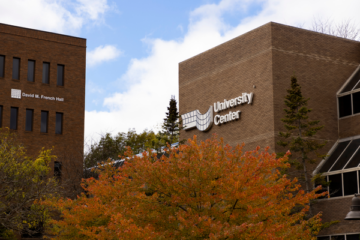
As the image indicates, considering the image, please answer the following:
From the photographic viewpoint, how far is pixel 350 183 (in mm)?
30703

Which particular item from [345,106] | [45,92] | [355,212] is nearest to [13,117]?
[45,92]

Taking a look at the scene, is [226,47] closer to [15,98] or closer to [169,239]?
[15,98]

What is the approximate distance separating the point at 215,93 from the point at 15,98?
1902 cm

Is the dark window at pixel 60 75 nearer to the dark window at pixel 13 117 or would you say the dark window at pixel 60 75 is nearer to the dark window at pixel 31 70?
the dark window at pixel 31 70

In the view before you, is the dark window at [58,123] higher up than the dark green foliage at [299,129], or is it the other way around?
the dark window at [58,123]

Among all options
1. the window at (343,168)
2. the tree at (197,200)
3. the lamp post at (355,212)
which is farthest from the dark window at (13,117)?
the lamp post at (355,212)

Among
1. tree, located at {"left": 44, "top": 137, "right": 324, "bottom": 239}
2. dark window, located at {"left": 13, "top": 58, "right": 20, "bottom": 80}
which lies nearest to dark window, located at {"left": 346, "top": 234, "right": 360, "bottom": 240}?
tree, located at {"left": 44, "top": 137, "right": 324, "bottom": 239}

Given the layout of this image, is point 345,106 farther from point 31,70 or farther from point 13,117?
point 13,117

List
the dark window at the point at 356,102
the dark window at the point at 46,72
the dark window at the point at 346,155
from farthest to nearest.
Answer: the dark window at the point at 46,72 < the dark window at the point at 356,102 < the dark window at the point at 346,155

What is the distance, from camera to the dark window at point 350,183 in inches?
1197

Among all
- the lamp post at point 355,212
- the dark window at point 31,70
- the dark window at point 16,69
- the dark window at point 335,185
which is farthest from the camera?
the dark window at point 31,70

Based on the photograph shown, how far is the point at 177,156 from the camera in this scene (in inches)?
677

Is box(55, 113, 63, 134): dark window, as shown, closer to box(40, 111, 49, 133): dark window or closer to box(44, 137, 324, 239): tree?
box(40, 111, 49, 133): dark window

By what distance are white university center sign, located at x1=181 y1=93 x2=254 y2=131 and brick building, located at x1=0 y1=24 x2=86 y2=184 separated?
39.1 ft
